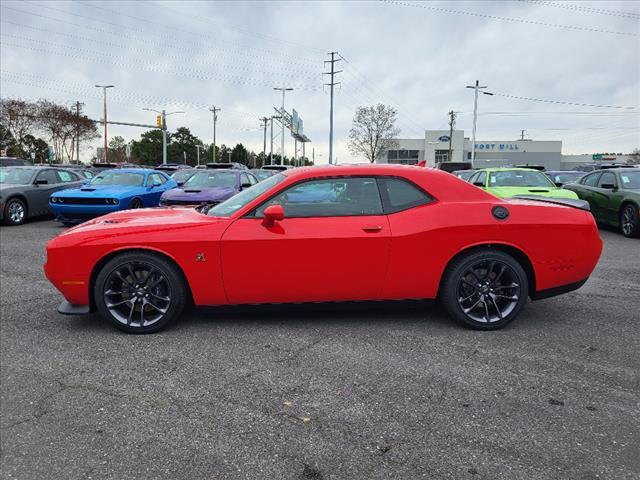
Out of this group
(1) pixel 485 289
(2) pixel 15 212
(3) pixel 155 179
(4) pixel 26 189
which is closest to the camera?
(1) pixel 485 289

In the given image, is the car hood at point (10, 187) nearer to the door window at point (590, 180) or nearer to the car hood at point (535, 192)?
the car hood at point (535, 192)

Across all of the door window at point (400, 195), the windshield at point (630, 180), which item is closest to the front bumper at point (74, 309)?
the door window at point (400, 195)

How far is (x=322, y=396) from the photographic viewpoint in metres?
2.90

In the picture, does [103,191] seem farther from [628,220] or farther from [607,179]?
[607,179]

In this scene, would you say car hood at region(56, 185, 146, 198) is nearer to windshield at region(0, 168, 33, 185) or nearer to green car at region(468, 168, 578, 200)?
windshield at region(0, 168, 33, 185)

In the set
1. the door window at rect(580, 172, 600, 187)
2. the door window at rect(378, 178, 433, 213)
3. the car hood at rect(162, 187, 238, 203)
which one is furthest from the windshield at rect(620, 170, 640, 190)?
the car hood at rect(162, 187, 238, 203)

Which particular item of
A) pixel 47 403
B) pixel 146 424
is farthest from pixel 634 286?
pixel 47 403

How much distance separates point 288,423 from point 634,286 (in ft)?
16.4

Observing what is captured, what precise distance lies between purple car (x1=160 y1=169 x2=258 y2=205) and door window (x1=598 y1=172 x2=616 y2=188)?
8.07m

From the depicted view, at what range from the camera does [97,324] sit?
4234 millimetres

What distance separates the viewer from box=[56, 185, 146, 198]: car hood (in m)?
10.2

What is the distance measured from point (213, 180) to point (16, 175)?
5299 mm

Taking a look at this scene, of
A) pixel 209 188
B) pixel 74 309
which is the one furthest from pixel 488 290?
pixel 209 188

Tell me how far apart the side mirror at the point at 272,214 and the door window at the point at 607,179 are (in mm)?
9801
